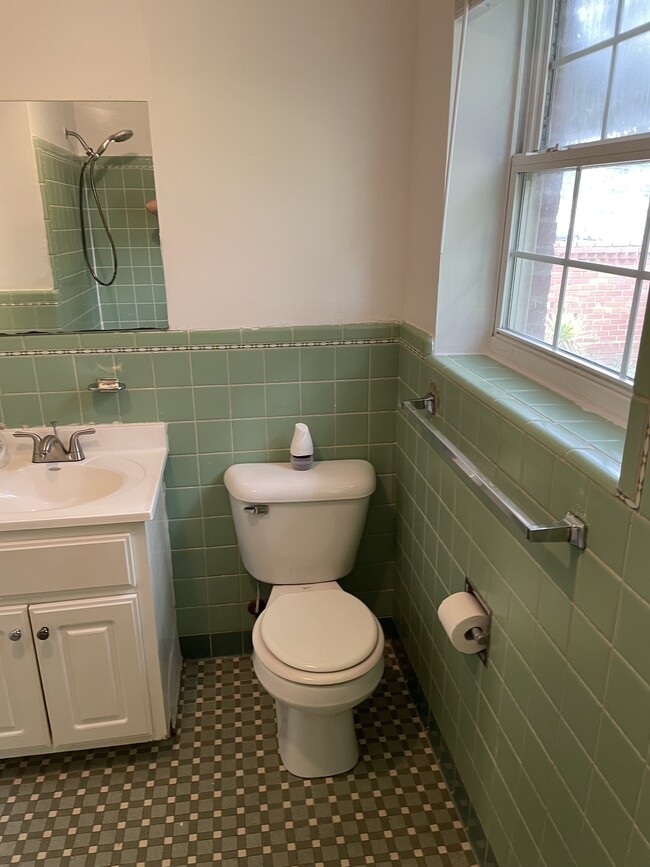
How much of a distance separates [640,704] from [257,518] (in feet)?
4.23

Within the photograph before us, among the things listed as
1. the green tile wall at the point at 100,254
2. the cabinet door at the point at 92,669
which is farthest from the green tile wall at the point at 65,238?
the cabinet door at the point at 92,669

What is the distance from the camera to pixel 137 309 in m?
1.94

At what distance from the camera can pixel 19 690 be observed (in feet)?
5.77

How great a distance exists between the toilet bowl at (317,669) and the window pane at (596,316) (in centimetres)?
92

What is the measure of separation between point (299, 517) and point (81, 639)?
70 centimetres

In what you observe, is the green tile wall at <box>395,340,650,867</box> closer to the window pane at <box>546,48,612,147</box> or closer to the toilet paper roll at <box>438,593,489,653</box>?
the toilet paper roll at <box>438,593,489,653</box>

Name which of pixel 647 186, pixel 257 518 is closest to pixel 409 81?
pixel 647 186

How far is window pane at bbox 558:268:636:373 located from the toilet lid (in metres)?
0.92

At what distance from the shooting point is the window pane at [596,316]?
129cm

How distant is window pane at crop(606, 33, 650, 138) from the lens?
120cm

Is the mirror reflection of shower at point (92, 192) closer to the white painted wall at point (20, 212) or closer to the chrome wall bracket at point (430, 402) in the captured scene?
the white painted wall at point (20, 212)

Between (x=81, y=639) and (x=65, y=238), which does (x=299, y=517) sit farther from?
(x=65, y=238)

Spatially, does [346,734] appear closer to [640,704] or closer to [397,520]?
[397,520]

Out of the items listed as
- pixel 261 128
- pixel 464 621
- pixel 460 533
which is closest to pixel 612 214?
pixel 460 533
